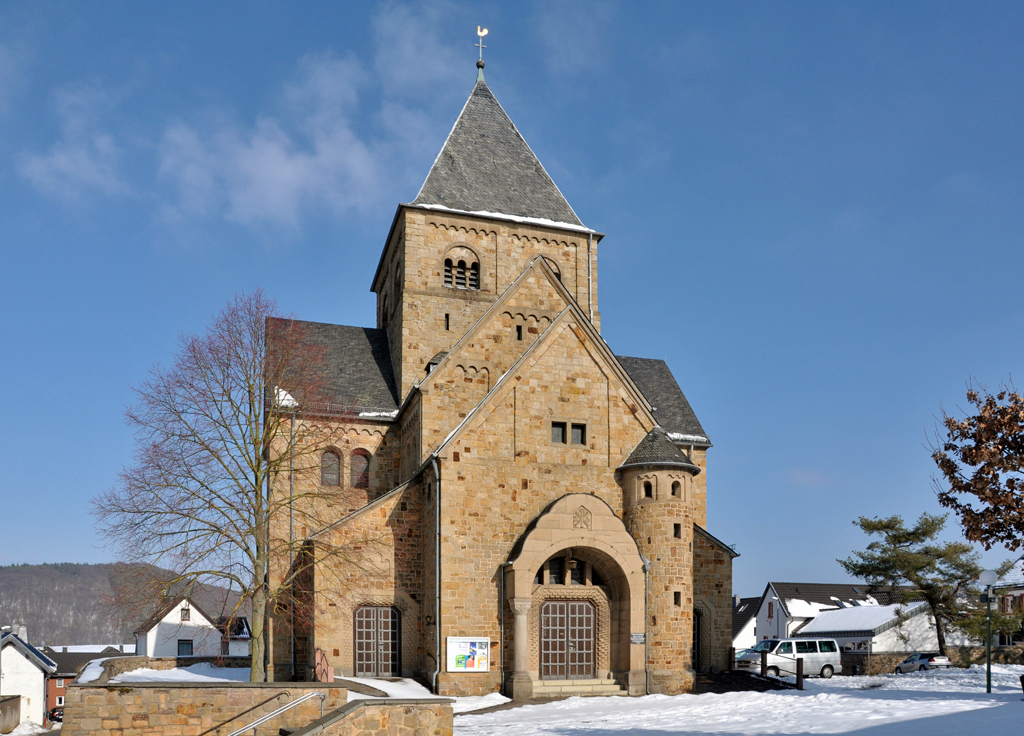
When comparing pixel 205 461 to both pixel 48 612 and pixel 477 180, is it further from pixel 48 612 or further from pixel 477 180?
pixel 48 612

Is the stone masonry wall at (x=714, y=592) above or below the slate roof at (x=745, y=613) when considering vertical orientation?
above

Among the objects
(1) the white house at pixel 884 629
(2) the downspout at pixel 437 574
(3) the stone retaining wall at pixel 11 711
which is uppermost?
(2) the downspout at pixel 437 574

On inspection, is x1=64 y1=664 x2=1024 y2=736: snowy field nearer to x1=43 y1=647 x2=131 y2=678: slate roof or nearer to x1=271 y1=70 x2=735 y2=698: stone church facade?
x1=271 y1=70 x2=735 y2=698: stone church facade

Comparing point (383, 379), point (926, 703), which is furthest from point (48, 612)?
point (926, 703)

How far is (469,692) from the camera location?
88.3 feet

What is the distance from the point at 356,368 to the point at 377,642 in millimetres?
11836

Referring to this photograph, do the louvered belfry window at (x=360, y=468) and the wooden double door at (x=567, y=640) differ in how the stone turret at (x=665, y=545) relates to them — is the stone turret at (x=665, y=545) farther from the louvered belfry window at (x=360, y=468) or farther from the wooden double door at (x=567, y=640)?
the louvered belfry window at (x=360, y=468)

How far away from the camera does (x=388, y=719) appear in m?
17.7

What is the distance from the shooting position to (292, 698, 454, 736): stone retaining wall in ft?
56.1

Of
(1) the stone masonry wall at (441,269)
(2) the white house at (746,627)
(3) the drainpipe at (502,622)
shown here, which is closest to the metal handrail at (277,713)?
(3) the drainpipe at (502,622)

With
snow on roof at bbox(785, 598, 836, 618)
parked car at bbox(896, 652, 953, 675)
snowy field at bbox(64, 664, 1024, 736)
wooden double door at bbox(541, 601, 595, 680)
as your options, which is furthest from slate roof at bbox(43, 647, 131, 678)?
parked car at bbox(896, 652, 953, 675)

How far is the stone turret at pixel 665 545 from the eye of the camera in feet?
91.1

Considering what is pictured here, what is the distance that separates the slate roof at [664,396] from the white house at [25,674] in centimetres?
5668

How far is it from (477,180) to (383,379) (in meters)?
9.68
